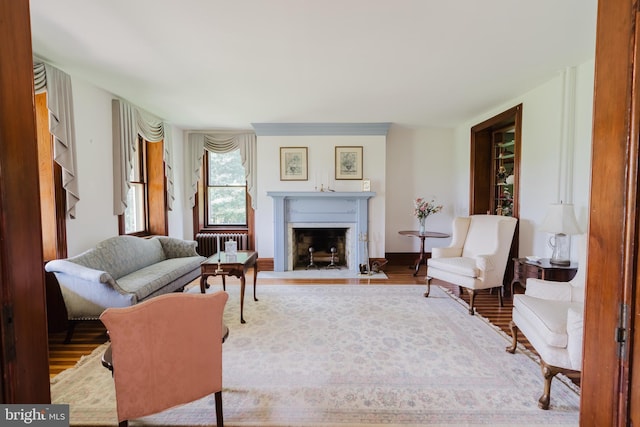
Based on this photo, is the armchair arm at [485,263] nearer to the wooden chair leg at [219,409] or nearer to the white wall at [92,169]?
the wooden chair leg at [219,409]

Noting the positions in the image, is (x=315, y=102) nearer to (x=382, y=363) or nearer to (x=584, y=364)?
(x=382, y=363)

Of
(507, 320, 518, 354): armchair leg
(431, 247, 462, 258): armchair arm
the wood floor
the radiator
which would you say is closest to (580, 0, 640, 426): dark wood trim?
(507, 320, 518, 354): armchair leg

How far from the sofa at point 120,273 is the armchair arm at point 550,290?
3533 millimetres

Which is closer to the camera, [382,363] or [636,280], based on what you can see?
[636,280]

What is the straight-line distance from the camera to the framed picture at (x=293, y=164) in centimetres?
534

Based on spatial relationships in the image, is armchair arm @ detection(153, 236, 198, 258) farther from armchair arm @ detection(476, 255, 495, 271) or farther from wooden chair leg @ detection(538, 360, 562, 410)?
wooden chair leg @ detection(538, 360, 562, 410)

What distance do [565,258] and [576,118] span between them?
146 cm

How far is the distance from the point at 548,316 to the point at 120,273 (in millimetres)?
3982

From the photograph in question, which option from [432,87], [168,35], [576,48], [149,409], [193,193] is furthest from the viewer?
[193,193]

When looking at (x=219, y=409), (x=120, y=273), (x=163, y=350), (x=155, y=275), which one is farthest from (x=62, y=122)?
(x=219, y=409)

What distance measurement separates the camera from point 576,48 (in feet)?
8.61

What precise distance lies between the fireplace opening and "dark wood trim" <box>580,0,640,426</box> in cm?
478

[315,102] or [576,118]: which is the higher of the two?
[315,102]

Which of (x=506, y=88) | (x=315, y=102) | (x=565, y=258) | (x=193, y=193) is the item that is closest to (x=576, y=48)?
(x=506, y=88)
